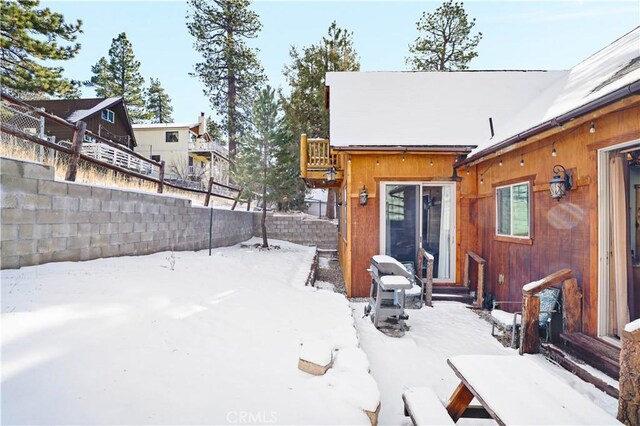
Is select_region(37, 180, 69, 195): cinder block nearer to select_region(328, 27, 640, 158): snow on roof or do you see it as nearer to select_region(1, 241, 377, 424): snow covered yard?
select_region(1, 241, 377, 424): snow covered yard

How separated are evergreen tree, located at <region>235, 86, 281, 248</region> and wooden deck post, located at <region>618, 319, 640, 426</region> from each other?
9.57 metres

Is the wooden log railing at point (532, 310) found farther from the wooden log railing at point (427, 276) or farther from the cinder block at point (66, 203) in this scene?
the cinder block at point (66, 203)

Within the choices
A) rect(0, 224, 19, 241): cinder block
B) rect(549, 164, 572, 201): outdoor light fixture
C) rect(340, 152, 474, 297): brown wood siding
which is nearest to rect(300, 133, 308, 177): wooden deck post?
rect(340, 152, 474, 297): brown wood siding

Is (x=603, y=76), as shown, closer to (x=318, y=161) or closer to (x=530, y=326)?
(x=530, y=326)

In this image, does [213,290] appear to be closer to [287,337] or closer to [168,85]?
[287,337]

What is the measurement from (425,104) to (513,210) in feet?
12.1

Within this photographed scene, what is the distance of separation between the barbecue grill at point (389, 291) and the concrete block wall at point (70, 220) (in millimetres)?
4151

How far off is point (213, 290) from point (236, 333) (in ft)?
4.88

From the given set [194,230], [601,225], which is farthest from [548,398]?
[194,230]

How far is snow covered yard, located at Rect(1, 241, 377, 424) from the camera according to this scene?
6.14ft

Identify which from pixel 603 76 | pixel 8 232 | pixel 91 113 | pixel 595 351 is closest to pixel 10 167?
pixel 8 232

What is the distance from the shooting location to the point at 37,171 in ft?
12.1

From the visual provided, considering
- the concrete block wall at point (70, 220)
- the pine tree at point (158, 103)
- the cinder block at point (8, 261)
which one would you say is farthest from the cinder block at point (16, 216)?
the pine tree at point (158, 103)

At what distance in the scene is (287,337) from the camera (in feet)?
10.6
